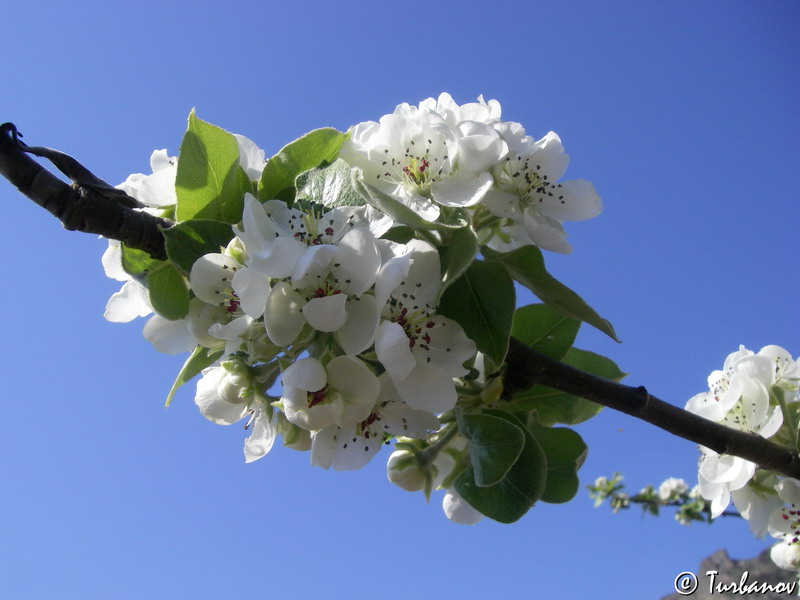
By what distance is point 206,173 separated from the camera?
117 cm

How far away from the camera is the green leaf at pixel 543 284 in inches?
45.1

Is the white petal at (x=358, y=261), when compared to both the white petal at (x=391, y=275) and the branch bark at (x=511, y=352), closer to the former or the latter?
the white petal at (x=391, y=275)

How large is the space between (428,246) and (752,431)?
4.22 ft

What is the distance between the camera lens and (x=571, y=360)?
153cm

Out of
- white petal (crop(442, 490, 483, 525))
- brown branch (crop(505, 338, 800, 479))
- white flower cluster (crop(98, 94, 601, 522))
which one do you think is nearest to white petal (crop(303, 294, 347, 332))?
white flower cluster (crop(98, 94, 601, 522))

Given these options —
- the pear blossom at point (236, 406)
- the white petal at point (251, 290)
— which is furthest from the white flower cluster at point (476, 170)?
the pear blossom at point (236, 406)

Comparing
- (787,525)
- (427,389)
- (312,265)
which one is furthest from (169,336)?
(787,525)

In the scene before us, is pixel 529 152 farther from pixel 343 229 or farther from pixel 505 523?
pixel 505 523

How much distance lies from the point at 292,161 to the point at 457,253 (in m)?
0.36

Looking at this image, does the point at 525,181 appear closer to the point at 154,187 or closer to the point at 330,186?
the point at 330,186

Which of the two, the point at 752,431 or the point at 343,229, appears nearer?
the point at 343,229

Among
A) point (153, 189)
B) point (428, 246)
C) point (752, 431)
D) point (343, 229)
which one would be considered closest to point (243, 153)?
→ point (153, 189)

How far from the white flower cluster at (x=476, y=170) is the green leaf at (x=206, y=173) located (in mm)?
220

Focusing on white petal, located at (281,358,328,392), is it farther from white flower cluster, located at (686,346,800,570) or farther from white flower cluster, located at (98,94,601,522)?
white flower cluster, located at (686,346,800,570)
